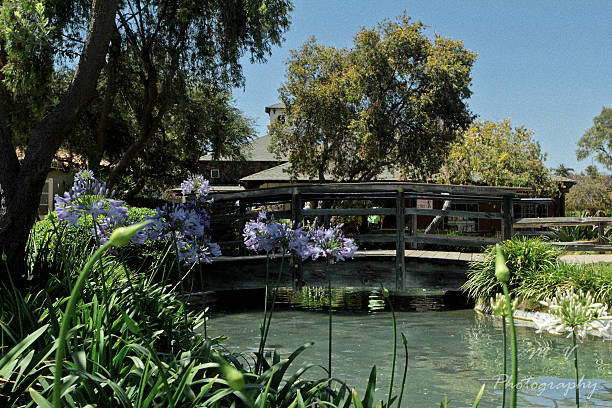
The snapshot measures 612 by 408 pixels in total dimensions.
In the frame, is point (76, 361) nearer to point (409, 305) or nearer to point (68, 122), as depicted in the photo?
point (68, 122)

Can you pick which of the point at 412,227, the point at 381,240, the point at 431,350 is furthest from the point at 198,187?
the point at 412,227

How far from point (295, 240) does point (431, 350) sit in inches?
185

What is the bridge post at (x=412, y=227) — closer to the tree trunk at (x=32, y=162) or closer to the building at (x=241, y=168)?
the tree trunk at (x=32, y=162)

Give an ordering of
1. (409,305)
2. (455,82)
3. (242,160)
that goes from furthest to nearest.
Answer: (242,160) < (455,82) < (409,305)

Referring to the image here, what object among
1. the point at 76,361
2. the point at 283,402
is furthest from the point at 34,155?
the point at 283,402

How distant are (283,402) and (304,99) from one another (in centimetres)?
2054

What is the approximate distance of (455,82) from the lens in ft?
69.4

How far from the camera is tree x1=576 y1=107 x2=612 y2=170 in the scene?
56.4 m

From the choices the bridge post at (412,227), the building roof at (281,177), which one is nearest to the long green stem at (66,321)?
the bridge post at (412,227)

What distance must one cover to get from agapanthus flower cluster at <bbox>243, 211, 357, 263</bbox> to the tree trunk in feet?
7.56

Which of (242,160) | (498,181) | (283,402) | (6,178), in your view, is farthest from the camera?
(242,160)

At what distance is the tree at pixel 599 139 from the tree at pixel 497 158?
43.6 metres

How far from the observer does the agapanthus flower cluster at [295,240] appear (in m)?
3.10

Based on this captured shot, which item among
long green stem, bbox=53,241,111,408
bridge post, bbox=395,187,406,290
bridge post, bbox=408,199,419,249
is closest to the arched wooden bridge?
bridge post, bbox=395,187,406,290
